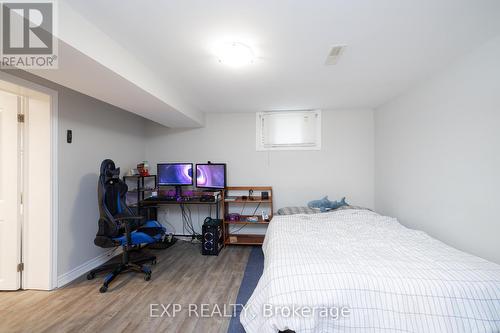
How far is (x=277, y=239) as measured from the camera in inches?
77.9

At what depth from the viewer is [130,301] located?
2.05 m

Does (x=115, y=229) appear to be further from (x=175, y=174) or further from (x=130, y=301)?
(x=175, y=174)

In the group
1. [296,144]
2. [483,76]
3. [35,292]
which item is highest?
[483,76]

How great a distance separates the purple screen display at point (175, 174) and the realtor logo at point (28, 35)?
226cm

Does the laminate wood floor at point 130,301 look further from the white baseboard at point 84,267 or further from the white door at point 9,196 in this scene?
the white door at point 9,196

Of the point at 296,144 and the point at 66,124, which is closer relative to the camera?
the point at 66,124

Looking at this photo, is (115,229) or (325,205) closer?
(115,229)

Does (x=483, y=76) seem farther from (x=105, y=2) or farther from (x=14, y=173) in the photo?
(x=14, y=173)

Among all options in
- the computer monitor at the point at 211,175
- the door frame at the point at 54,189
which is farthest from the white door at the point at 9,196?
the computer monitor at the point at 211,175

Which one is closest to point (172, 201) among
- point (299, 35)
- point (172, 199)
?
point (172, 199)

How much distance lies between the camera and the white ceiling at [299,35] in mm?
1294

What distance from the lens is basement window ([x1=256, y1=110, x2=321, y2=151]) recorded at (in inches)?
144

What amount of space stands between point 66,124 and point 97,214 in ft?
4.03

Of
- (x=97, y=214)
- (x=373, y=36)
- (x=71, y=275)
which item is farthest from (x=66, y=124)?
(x=373, y=36)
